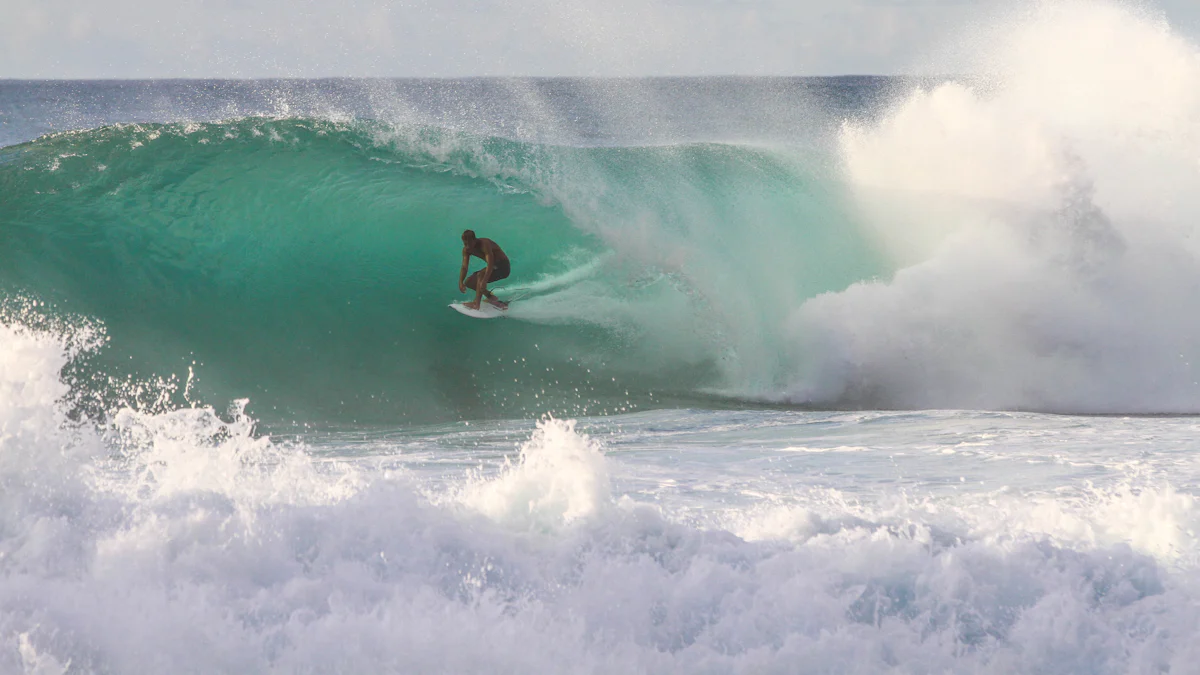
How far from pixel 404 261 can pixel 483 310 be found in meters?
2.15

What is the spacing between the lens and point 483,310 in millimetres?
9406

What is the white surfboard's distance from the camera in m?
9.33

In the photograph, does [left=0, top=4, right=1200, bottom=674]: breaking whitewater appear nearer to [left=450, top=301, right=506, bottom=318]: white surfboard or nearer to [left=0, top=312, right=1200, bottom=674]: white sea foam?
[left=0, top=312, right=1200, bottom=674]: white sea foam

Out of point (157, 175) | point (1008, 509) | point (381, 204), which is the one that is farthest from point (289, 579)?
point (157, 175)

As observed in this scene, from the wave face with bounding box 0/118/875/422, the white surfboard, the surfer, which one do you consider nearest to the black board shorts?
the surfer

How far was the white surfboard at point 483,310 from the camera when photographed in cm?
933

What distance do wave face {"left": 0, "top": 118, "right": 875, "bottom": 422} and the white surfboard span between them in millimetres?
589

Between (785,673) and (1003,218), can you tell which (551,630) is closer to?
(785,673)

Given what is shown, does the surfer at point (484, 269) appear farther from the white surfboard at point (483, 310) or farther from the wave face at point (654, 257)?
the wave face at point (654, 257)

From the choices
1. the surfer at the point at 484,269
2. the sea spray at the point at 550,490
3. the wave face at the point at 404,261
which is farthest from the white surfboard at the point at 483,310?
the sea spray at the point at 550,490

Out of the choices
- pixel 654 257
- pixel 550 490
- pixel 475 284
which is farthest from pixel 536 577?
pixel 654 257

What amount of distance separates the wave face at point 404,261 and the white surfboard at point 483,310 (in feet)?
1.93

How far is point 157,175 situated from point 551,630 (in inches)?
366

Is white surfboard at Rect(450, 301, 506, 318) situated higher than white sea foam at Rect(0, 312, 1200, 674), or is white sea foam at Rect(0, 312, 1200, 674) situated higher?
white surfboard at Rect(450, 301, 506, 318)
